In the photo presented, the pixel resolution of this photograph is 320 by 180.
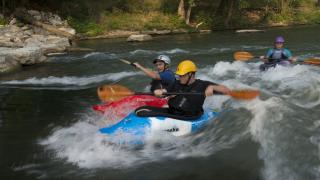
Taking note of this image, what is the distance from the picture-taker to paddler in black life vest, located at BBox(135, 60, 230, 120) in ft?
27.1

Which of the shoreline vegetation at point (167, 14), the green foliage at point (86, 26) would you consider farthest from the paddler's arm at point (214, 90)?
the green foliage at point (86, 26)

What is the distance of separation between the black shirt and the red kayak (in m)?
1.22

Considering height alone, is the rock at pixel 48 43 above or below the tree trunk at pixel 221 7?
below

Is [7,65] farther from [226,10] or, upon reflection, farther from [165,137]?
[226,10]


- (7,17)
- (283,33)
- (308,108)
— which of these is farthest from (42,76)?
(283,33)

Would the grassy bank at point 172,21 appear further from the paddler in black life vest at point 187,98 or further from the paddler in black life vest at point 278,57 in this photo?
the paddler in black life vest at point 187,98

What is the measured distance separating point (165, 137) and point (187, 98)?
0.80 metres

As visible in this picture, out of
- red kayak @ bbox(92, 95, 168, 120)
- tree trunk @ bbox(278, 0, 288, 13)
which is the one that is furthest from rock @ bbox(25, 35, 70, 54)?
tree trunk @ bbox(278, 0, 288, 13)

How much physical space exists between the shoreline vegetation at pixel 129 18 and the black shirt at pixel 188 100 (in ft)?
48.3

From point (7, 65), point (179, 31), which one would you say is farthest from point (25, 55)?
point (179, 31)

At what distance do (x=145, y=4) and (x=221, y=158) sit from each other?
2758 cm

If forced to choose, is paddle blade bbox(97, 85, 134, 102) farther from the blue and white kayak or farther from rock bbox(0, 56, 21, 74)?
rock bbox(0, 56, 21, 74)

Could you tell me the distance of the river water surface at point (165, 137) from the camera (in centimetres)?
734

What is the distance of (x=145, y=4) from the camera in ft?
112
